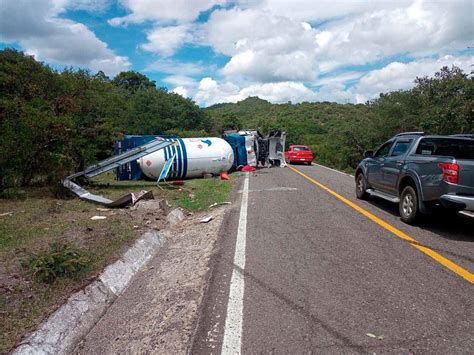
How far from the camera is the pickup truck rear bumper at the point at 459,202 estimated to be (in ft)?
22.6

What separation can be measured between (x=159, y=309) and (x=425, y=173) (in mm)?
5625

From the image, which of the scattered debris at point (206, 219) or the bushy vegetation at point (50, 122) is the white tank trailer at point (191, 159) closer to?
the bushy vegetation at point (50, 122)

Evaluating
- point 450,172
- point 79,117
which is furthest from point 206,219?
point 79,117

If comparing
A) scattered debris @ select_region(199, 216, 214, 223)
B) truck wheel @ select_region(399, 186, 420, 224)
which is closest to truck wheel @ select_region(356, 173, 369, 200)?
truck wheel @ select_region(399, 186, 420, 224)

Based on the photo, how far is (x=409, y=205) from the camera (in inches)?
323

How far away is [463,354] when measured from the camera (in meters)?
3.36

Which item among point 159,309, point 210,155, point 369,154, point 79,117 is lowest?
point 159,309

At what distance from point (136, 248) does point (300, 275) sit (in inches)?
109

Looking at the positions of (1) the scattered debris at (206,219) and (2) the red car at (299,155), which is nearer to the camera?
(1) the scattered debris at (206,219)

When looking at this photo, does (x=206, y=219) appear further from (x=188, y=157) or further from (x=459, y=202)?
(x=188, y=157)

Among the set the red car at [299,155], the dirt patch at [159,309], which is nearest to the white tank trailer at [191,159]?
the dirt patch at [159,309]

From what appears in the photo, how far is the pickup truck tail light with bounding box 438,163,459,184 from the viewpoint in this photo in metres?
7.00

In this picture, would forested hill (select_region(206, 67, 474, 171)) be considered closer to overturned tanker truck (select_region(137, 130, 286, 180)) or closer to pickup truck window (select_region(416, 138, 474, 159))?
overturned tanker truck (select_region(137, 130, 286, 180))

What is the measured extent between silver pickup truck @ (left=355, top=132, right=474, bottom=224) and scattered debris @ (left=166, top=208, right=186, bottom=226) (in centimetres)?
488
